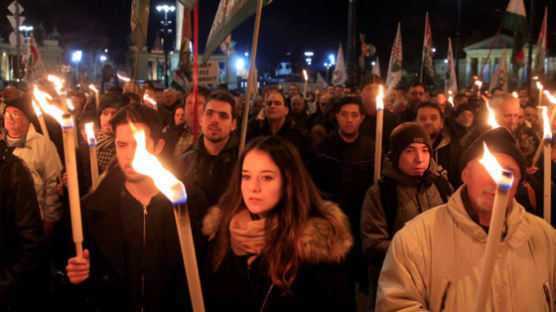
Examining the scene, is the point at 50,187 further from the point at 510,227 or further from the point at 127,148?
the point at 510,227

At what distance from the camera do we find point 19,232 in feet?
9.60

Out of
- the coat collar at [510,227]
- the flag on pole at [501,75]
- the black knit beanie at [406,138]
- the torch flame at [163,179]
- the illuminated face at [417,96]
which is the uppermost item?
the flag on pole at [501,75]

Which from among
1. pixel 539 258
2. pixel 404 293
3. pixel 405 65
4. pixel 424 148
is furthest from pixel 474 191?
pixel 405 65

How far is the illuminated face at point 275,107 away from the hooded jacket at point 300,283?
150 inches

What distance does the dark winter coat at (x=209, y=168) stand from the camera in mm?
3938

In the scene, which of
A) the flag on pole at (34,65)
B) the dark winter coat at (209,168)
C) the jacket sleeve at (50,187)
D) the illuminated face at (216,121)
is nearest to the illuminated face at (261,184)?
the dark winter coat at (209,168)

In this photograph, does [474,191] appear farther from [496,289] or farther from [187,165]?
[187,165]

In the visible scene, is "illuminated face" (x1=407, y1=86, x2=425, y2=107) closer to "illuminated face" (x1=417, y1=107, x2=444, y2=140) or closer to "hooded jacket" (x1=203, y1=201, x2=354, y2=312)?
"illuminated face" (x1=417, y1=107, x2=444, y2=140)

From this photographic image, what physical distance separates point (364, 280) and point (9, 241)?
2609 millimetres

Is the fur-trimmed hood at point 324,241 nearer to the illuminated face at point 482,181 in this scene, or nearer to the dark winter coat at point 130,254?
the dark winter coat at point 130,254

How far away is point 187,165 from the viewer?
4141 mm

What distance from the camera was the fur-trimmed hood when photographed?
2283 mm

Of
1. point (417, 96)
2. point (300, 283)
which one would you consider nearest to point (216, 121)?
point (300, 283)

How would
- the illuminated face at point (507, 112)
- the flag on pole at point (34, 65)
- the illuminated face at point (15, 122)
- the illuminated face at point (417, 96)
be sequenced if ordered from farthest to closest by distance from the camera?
the flag on pole at point (34, 65), the illuminated face at point (417, 96), the illuminated face at point (507, 112), the illuminated face at point (15, 122)
